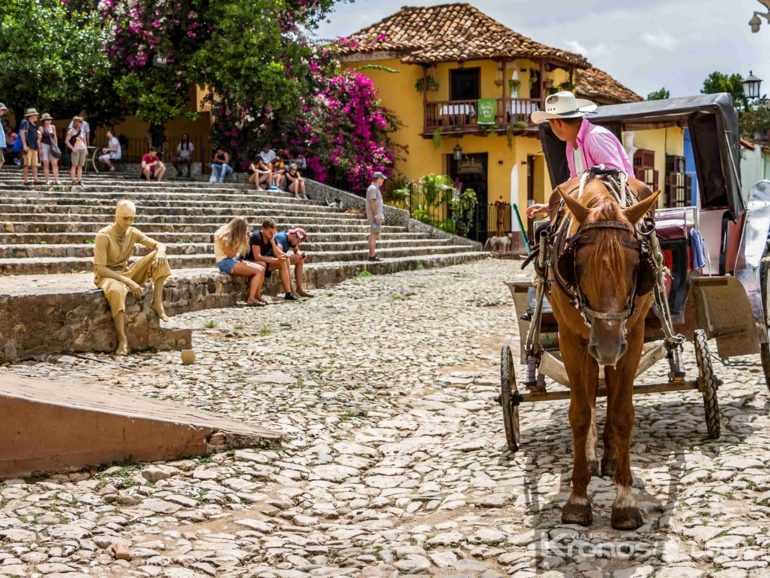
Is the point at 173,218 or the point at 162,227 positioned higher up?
the point at 173,218

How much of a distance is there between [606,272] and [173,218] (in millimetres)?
15263

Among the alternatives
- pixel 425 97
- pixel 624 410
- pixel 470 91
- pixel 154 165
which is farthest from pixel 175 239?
pixel 470 91

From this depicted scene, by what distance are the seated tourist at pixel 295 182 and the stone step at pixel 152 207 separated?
174cm

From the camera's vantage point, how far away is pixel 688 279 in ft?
20.1

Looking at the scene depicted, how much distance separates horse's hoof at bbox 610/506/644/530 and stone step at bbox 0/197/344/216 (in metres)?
14.5

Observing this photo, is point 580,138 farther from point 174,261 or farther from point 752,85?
point 752,85

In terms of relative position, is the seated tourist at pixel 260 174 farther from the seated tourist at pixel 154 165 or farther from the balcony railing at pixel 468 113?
the balcony railing at pixel 468 113

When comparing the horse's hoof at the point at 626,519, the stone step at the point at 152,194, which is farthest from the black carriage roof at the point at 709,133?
the stone step at the point at 152,194

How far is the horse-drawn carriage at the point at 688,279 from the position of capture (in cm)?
522

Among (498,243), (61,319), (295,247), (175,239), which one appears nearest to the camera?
(61,319)

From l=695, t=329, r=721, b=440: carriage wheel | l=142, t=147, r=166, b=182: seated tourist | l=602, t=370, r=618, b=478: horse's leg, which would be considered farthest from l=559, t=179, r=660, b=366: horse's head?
l=142, t=147, r=166, b=182: seated tourist

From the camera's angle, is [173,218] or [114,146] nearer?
[173,218]

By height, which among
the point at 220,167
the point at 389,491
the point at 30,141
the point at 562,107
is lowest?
the point at 389,491

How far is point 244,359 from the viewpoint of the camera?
916cm
